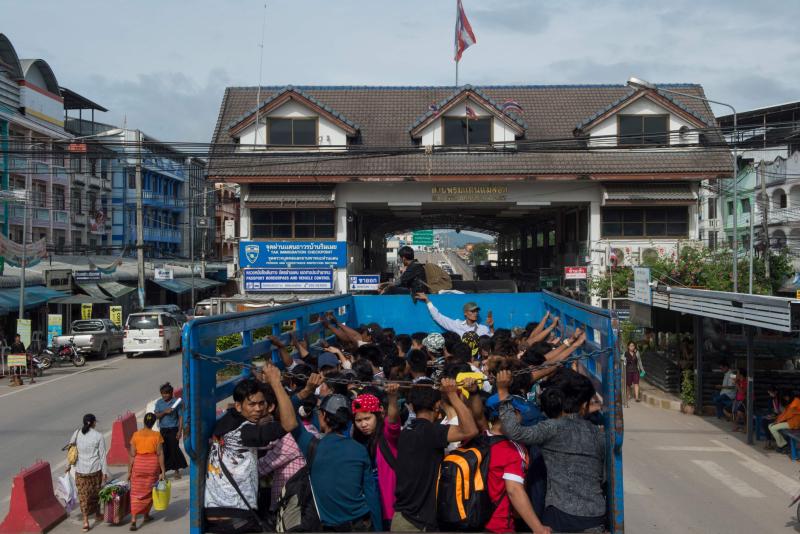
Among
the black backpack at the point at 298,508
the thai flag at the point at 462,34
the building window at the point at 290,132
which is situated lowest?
the black backpack at the point at 298,508

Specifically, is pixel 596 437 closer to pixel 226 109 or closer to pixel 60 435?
pixel 60 435

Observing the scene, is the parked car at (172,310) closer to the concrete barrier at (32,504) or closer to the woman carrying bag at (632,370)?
the woman carrying bag at (632,370)

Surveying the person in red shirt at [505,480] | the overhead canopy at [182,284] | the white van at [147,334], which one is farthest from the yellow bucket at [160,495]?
the overhead canopy at [182,284]

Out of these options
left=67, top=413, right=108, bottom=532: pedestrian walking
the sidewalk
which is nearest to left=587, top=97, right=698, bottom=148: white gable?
the sidewalk

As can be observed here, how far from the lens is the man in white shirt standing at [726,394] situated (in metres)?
17.2

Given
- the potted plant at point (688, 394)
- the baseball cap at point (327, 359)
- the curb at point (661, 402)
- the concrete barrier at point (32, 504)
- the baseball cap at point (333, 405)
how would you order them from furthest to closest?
1. the curb at point (661, 402)
2. the potted plant at point (688, 394)
3. the concrete barrier at point (32, 504)
4. the baseball cap at point (327, 359)
5. the baseball cap at point (333, 405)

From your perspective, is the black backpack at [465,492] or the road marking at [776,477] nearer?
the black backpack at [465,492]

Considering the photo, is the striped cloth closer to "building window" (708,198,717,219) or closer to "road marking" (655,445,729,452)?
"road marking" (655,445,729,452)

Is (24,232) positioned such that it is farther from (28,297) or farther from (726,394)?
(726,394)

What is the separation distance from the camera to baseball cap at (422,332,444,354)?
8.85m

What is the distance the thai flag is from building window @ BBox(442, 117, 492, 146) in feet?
13.3

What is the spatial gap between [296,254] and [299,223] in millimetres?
1198

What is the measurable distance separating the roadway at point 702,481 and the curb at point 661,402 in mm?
1683

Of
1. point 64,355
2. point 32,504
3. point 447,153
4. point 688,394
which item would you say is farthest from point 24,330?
point 688,394
